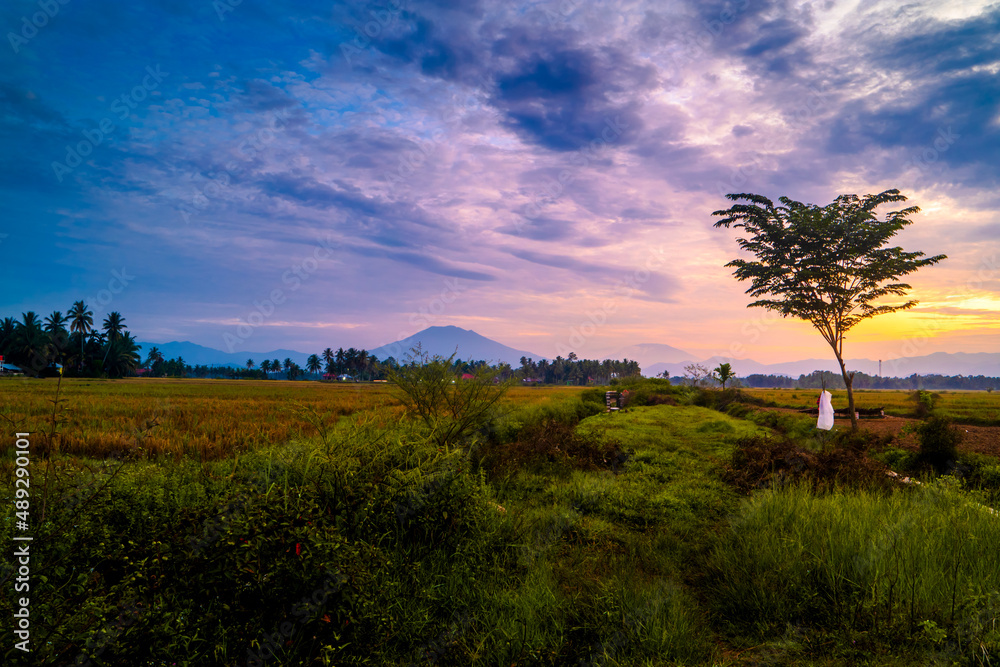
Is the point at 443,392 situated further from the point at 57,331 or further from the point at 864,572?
the point at 57,331

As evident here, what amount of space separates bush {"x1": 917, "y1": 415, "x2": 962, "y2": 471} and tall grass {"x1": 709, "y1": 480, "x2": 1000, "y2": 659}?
5.43 meters

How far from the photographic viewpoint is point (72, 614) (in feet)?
9.50

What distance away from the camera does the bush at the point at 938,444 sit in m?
9.52

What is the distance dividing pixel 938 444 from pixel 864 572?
315 inches

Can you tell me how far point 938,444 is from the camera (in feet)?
31.3

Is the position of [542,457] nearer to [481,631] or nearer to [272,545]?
[481,631]

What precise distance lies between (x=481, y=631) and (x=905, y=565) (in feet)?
12.2

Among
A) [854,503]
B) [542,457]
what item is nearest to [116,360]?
[542,457]

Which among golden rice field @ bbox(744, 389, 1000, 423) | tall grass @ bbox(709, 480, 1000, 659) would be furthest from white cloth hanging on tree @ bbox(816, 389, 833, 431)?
tall grass @ bbox(709, 480, 1000, 659)

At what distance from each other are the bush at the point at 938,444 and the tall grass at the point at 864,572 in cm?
543

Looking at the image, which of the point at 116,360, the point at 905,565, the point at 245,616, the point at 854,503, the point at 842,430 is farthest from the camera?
the point at 116,360

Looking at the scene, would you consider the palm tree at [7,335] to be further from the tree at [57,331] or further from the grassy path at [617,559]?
the grassy path at [617,559]

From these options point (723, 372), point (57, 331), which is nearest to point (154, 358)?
point (57, 331)

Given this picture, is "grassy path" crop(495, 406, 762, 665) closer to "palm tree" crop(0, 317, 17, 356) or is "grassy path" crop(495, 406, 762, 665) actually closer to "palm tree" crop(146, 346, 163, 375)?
"palm tree" crop(0, 317, 17, 356)
